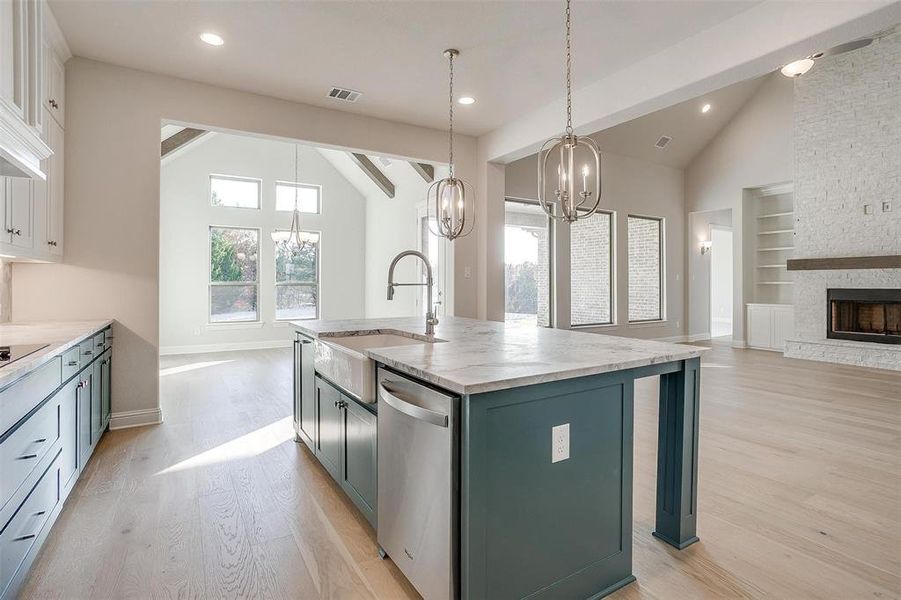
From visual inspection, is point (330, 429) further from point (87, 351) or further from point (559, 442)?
point (87, 351)

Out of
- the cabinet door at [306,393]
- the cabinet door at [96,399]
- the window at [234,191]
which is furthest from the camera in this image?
the window at [234,191]

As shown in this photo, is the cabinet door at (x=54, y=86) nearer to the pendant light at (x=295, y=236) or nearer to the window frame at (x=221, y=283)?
the pendant light at (x=295, y=236)

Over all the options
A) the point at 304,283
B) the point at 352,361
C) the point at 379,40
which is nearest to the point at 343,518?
the point at 352,361

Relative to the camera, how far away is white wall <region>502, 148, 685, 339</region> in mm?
7109

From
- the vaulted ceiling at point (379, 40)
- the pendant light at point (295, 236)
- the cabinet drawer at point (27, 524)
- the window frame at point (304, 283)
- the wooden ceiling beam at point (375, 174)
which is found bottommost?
the cabinet drawer at point (27, 524)

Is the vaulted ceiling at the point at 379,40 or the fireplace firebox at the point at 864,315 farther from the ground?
the vaulted ceiling at the point at 379,40

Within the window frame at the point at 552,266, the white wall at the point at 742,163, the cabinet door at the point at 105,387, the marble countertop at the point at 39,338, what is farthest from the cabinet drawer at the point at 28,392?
Answer: the white wall at the point at 742,163

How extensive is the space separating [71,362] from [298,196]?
673 centimetres

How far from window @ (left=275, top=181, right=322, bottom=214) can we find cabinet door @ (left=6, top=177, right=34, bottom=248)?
571cm

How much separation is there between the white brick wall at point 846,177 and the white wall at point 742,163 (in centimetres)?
59

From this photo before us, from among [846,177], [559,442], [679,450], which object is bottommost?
[679,450]

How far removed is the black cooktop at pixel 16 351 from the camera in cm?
176

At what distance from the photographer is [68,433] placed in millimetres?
2395

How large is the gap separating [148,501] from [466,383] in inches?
85.5
